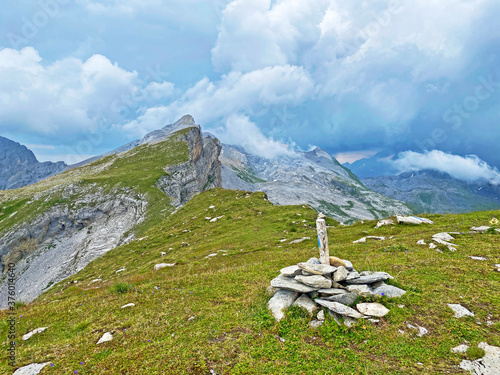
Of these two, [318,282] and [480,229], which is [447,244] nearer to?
[480,229]

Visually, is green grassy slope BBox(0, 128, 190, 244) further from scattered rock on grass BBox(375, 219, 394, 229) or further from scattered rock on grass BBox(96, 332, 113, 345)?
scattered rock on grass BBox(96, 332, 113, 345)

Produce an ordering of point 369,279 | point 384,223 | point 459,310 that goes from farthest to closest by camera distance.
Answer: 1. point 384,223
2. point 369,279
3. point 459,310

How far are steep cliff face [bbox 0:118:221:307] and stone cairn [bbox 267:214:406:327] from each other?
229 ft

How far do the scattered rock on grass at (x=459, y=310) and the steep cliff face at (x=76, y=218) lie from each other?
75.4 m

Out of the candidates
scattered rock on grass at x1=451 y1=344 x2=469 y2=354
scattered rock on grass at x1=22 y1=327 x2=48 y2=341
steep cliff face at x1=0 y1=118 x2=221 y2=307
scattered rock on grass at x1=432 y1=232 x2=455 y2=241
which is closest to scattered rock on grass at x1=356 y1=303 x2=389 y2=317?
scattered rock on grass at x1=451 y1=344 x2=469 y2=354

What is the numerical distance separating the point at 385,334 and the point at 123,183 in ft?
369

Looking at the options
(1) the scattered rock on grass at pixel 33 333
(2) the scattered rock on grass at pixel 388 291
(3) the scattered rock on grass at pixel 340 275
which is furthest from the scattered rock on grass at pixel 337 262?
(1) the scattered rock on grass at pixel 33 333

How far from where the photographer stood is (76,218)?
9325 centimetres

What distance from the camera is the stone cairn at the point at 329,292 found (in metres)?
10.4

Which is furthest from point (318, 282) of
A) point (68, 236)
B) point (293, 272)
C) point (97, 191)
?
point (97, 191)

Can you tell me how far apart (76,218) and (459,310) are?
11426 centimetres

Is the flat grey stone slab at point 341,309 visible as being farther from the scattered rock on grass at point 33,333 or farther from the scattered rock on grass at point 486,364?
the scattered rock on grass at point 33,333

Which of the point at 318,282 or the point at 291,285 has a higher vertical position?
the point at 318,282

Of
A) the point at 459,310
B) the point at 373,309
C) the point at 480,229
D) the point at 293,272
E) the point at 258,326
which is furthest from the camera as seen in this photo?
the point at 480,229
